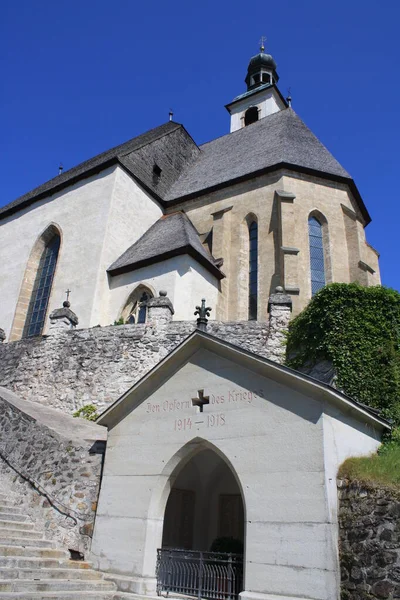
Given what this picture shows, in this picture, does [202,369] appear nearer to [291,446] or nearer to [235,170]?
[291,446]

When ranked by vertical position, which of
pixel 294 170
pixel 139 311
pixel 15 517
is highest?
pixel 294 170

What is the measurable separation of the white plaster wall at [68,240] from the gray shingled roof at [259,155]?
468 centimetres

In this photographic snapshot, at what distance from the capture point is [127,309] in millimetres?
20516

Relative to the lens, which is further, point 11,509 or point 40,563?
point 11,509

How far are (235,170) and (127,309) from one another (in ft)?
32.0

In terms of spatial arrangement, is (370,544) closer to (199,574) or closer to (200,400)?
(199,574)

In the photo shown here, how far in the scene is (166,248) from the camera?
2027 centimetres

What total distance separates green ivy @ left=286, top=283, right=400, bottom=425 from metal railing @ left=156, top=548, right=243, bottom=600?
4950 millimetres

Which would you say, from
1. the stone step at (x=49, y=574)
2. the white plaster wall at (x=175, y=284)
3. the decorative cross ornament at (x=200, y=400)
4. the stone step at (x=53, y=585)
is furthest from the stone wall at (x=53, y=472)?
the white plaster wall at (x=175, y=284)

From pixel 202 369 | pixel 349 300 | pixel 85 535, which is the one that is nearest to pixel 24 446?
pixel 85 535

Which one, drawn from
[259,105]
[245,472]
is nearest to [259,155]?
[259,105]

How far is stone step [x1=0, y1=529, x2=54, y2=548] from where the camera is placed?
8672 mm

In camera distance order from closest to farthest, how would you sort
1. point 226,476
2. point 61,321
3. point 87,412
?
point 226,476, point 87,412, point 61,321

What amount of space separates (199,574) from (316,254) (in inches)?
632
